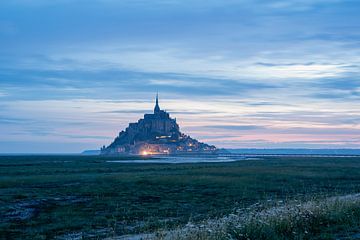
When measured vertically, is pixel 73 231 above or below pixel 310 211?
below

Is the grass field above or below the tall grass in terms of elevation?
below

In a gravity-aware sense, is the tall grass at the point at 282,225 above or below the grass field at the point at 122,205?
above

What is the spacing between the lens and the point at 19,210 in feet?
85.3

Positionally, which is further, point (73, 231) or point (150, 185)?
point (150, 185)

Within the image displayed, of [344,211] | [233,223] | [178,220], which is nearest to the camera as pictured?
[233,223]

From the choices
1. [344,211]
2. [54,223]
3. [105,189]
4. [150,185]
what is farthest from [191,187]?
[344,211]

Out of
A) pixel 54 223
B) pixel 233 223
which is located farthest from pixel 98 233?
pixel 233 223

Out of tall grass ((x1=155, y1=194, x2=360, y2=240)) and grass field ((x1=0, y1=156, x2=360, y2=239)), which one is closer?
tall grass ((x1=155, y1=194, x2=360, y2=240))

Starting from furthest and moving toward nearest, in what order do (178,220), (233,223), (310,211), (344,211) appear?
(178,220) → (344,211) → (310,211) → (233,223)

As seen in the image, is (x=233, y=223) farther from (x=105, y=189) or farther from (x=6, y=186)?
(x=6, y=186)

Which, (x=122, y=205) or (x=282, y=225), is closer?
(x=282, y=225)

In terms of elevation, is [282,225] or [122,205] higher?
[282,225]

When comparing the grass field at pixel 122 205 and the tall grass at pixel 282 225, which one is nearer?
the tall grass at pixel 282 225

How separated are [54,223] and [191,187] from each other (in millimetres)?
18942
